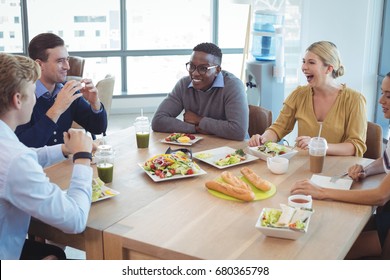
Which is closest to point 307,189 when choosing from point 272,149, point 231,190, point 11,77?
point 231,190

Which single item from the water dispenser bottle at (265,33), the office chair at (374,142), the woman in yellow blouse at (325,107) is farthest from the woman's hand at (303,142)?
the water dispenser bottle at (265,33)

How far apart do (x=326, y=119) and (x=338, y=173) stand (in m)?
0.53

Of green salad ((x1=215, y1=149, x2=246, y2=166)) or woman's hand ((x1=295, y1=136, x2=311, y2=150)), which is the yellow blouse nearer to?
woman's hand ((x1=295, y1=136, x2=311, y2=150))

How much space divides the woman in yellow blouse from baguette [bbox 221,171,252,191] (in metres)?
0.59

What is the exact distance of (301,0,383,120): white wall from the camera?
450 cm

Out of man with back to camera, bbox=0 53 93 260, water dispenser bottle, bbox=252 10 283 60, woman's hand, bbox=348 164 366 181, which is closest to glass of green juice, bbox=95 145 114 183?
man with back to camera, bbox=0 53 93 260

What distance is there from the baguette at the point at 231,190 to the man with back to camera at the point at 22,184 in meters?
0.53

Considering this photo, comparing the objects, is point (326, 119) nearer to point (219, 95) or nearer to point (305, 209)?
point (219, 95)

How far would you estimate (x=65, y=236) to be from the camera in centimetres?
192

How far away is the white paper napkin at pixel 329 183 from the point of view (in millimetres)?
2248

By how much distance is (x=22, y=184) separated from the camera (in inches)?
66.8

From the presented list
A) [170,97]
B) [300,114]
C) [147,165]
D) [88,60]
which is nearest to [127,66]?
[88,60]

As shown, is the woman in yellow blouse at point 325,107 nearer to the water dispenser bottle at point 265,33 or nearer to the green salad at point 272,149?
the green salad at point 272,149

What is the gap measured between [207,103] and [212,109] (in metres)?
0.05
